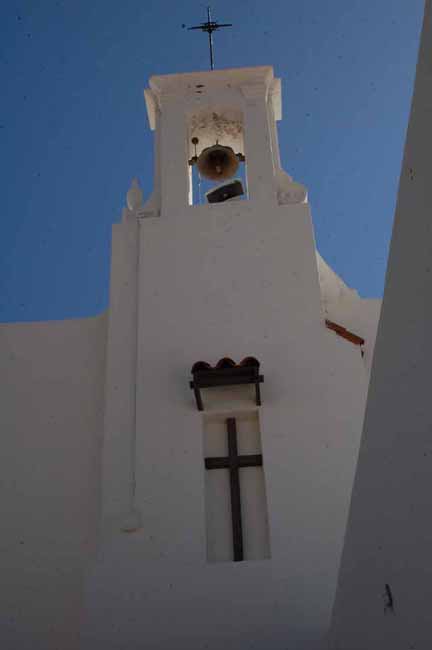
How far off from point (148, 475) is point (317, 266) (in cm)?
310

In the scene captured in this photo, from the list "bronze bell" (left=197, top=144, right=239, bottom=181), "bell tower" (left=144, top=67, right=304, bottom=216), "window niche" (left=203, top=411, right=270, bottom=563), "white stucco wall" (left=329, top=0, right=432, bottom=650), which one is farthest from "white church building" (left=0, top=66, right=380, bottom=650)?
"white stucco wall" (left=329, top=0, right=432, bottom=650)

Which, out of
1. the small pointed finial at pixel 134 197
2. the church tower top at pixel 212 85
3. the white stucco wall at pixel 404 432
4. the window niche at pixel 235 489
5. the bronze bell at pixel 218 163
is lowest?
the white stucco wall at pixel 404 432

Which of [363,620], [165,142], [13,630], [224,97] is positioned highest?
[224,97]

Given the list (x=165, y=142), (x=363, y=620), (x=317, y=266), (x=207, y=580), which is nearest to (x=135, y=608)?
(x=207, y=580)

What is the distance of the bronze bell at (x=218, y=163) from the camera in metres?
10.2

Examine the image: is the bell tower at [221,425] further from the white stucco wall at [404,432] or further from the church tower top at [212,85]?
the white stucco wall at [404,432]

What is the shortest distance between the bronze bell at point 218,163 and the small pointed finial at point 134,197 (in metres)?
1.04

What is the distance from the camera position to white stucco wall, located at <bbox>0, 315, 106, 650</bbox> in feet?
22.9

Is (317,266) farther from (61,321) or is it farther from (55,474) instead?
(55,474)

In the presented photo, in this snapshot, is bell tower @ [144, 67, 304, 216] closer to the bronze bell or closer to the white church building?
the bronze bell

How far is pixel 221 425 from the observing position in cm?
760

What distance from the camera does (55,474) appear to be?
773cm

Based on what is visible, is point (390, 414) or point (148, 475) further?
point (148, 475)

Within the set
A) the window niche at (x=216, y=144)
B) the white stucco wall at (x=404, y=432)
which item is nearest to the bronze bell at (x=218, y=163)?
the window niche at (x=216, y=144)
